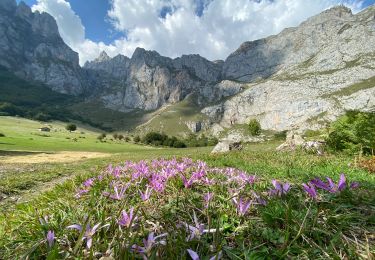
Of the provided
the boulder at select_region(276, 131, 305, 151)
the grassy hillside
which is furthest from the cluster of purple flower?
the grassy hillside

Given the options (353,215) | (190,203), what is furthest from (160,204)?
(353,215)

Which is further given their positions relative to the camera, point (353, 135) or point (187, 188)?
point (353, 135)

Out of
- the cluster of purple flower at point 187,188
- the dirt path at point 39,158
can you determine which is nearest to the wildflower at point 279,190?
the cluster of purple flower at point 187,188

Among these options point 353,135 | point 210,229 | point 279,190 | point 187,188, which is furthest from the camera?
point 353,135

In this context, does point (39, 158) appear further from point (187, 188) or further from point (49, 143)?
point (49, 143)

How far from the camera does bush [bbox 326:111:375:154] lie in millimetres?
15617

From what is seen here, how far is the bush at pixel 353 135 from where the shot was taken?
1562 centimetres

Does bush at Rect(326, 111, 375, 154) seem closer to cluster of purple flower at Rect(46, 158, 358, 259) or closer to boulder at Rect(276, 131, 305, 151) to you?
boulder at Rect(276, 131, 305, 151)

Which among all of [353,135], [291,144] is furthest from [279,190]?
[291,144]

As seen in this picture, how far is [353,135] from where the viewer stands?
1628cm

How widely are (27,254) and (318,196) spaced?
2730 millimetres

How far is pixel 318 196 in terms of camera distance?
310 centimetres

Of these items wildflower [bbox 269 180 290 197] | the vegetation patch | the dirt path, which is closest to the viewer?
the vegetation patch

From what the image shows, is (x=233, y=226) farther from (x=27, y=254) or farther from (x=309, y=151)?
(x=309, y=151)
